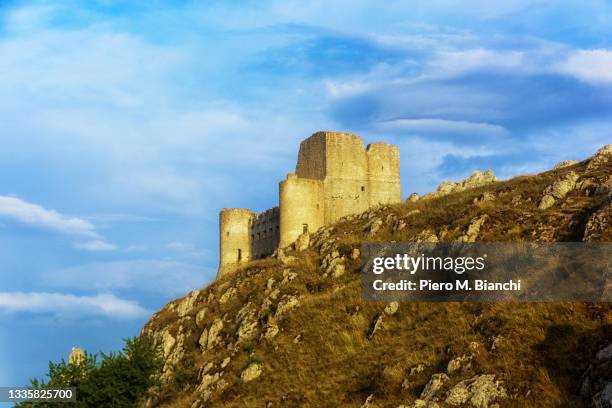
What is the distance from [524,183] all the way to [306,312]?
1470 cm

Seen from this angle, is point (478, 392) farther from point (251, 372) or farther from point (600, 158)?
point (600, 158)

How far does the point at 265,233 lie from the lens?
50281mm

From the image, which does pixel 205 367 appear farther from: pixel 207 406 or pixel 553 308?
pixel 553 308

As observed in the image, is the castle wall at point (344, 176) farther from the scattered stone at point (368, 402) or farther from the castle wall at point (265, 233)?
the scattered stone at point (368, 402)

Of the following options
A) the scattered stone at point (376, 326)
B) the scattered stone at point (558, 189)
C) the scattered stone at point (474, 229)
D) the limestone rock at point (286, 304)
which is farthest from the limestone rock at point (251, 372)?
the scattered stone at point (558, 189)

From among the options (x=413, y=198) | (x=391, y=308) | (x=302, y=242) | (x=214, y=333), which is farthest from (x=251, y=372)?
(x=413, y=198)

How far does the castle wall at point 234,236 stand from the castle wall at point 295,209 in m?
7.19

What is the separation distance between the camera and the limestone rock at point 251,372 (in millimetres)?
27859

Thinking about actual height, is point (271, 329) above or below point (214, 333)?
below

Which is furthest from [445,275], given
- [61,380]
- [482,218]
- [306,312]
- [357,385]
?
[61,380]

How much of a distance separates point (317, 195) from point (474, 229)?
16492mm

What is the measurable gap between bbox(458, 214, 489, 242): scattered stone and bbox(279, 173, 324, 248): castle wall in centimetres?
1521

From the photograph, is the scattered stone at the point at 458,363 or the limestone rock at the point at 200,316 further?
the limestone rock at the point at 200,316

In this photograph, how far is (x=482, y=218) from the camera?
32.8m
